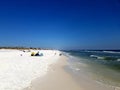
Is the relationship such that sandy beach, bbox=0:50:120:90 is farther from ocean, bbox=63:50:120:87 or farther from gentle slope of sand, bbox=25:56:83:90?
ocean, bbox=63:50:120:87

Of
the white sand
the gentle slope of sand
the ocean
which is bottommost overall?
the ocean

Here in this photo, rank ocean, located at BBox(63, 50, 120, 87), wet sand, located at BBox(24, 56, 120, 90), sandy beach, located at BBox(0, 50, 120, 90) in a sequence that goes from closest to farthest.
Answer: sandy beach, located at BBox(0, 50, 120, 90) < wet sand, located at BBox(24, 56, 120, 90) < ocean, located at BBox(63, 50, 120, 87)

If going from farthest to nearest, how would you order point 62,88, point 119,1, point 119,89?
1. point 119,89
2. point 62,88
3. point 119,1

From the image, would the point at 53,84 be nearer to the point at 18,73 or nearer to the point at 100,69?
the point at 18,73

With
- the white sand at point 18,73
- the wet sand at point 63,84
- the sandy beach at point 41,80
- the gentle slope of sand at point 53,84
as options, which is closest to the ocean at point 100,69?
the sandy beach at point 41,80

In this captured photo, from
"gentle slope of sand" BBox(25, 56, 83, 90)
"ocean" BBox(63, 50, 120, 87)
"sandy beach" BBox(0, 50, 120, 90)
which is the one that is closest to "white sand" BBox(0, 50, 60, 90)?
"sandy beach" BBox(0, 50, 120, 90)

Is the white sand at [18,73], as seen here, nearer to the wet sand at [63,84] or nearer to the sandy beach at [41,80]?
the sandy beach at [41,80]

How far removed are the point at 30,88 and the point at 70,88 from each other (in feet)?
7.18

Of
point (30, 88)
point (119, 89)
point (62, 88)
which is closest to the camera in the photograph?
point (30, 88)

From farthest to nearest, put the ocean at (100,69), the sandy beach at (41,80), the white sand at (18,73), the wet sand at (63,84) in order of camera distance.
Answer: the ocean at (100,69), the wet sand at (63,84), the sandy beach at (41,80), the white sand at (18,73)

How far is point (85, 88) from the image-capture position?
9875mm

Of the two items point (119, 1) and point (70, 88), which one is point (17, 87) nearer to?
point (70, 88)

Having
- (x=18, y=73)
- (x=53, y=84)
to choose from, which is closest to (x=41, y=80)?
(x=53, y=84)

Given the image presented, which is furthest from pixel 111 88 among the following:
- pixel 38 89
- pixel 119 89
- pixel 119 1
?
pixel 119 1
